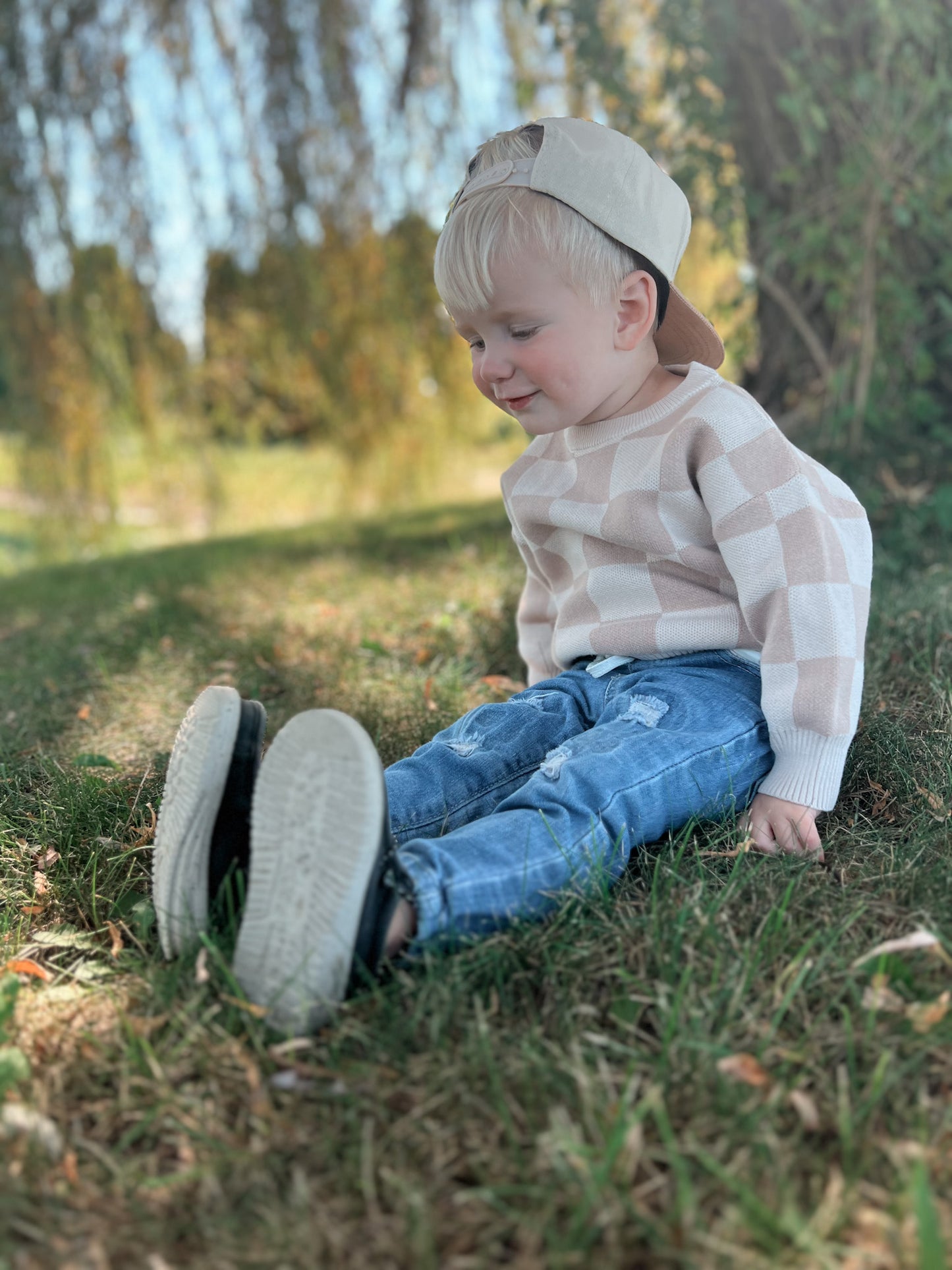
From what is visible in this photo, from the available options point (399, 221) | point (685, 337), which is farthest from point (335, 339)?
point (685, 337)

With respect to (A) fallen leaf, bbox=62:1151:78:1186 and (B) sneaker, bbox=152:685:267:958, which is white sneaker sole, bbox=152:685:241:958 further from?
(A) fallen leaf, bbox=62:1151:78:1186

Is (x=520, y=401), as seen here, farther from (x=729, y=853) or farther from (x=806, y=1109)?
(x=806, y=1109)

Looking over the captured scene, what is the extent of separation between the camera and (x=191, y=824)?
1310mm

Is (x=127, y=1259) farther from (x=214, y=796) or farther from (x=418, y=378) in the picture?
(x=418, y=378)

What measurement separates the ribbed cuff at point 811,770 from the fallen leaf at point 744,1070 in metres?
0.53

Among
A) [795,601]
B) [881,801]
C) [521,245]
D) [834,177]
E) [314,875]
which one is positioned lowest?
[881,801]

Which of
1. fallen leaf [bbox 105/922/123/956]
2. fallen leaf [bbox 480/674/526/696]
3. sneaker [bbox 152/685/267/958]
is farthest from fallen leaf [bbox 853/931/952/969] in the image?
fallen leaf [bbox 480/674/526/696]

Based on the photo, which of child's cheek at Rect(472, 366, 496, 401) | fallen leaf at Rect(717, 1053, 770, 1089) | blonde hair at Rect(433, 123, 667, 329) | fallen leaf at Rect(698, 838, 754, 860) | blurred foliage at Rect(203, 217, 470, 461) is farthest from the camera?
blurred foliage at Rect(203, 217, 470, 461)

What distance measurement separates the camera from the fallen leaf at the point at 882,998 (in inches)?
44.5

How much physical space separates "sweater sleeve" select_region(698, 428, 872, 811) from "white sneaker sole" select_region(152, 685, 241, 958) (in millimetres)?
763

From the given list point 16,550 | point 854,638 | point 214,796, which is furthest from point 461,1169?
point 16,550

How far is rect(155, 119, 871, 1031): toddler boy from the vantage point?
1279 millimetres

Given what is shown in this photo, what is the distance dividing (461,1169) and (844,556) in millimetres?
1020

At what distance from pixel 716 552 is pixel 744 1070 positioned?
2.82 ft
